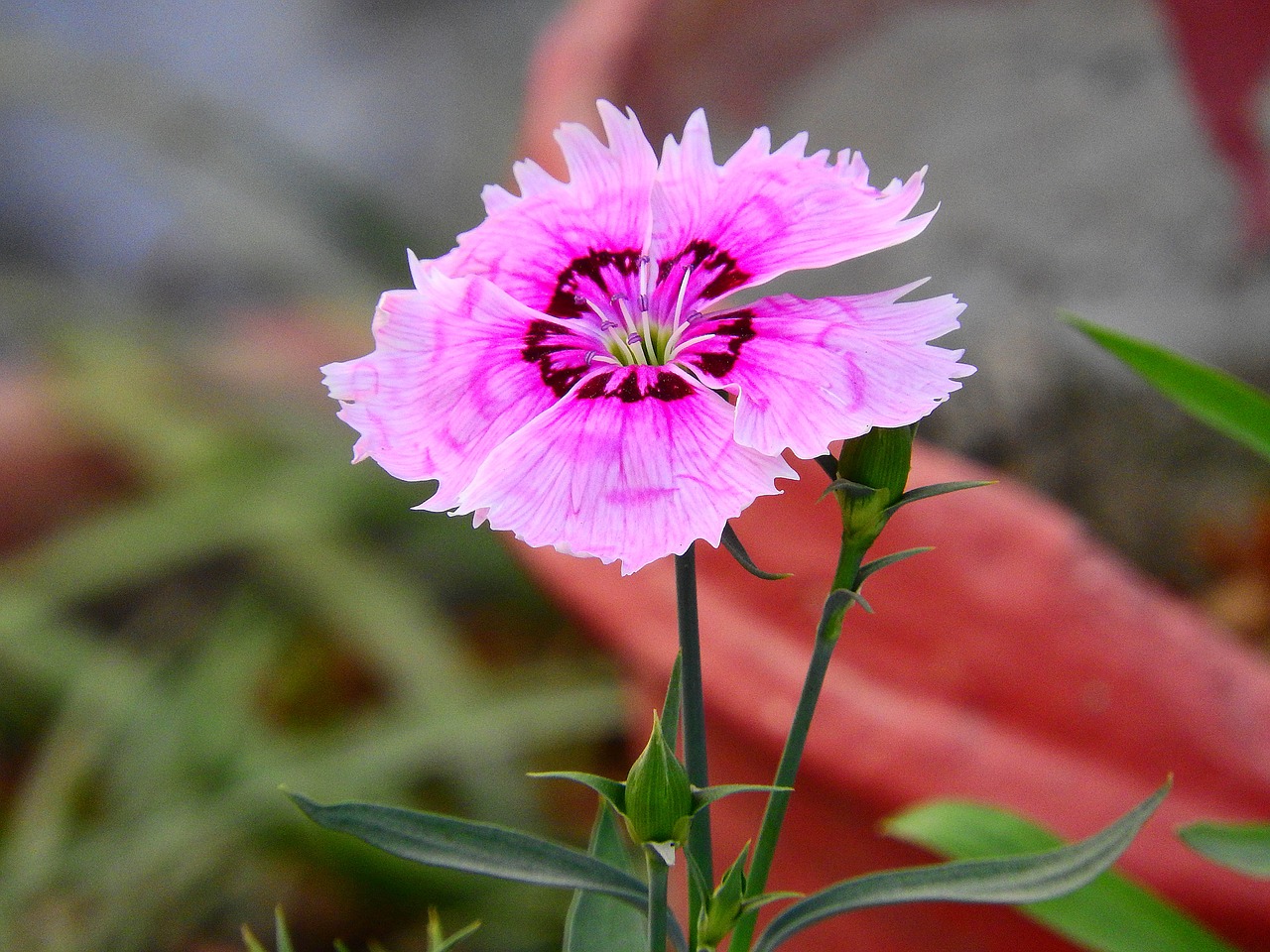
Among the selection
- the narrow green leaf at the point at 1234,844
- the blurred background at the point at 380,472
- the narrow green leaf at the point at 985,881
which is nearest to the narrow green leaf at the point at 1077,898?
the narrow green leaf at the point at 1234,844

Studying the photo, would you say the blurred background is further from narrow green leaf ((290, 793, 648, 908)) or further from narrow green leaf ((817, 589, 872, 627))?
narrow green leaf ((817, 589, 872, 627))

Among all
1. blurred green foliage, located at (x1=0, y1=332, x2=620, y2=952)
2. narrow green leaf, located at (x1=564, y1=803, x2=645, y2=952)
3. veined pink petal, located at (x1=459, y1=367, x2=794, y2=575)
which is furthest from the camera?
blurred green foliage, located at (x1=0, y1=332, x2=620, y2=952)

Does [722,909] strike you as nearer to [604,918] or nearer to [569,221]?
[604,918]

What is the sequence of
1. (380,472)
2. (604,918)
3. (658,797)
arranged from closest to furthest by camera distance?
(658,797) < (604,918) < (380,472)

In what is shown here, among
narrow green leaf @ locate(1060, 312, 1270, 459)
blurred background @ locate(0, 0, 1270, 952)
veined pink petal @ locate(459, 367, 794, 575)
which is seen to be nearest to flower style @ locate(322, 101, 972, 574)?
veined pink petal @ locate(459, 367, 794, 575)

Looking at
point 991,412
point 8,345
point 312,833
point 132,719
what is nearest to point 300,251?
point 8,345

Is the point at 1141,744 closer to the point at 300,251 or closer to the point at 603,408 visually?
the point at 603,408

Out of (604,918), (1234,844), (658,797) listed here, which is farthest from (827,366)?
(1234,844)

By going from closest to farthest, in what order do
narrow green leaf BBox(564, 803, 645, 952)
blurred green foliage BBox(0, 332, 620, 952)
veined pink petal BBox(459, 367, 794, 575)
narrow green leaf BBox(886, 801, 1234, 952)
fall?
veined pink petal BBox(459, 367, 794, 575), narrow green leaf BBox(564, 803, 645, 952), narrow green leaf BBox(886, 801, 1234, 952), blurred green foliage BBox(0, 332, 620, 952)
